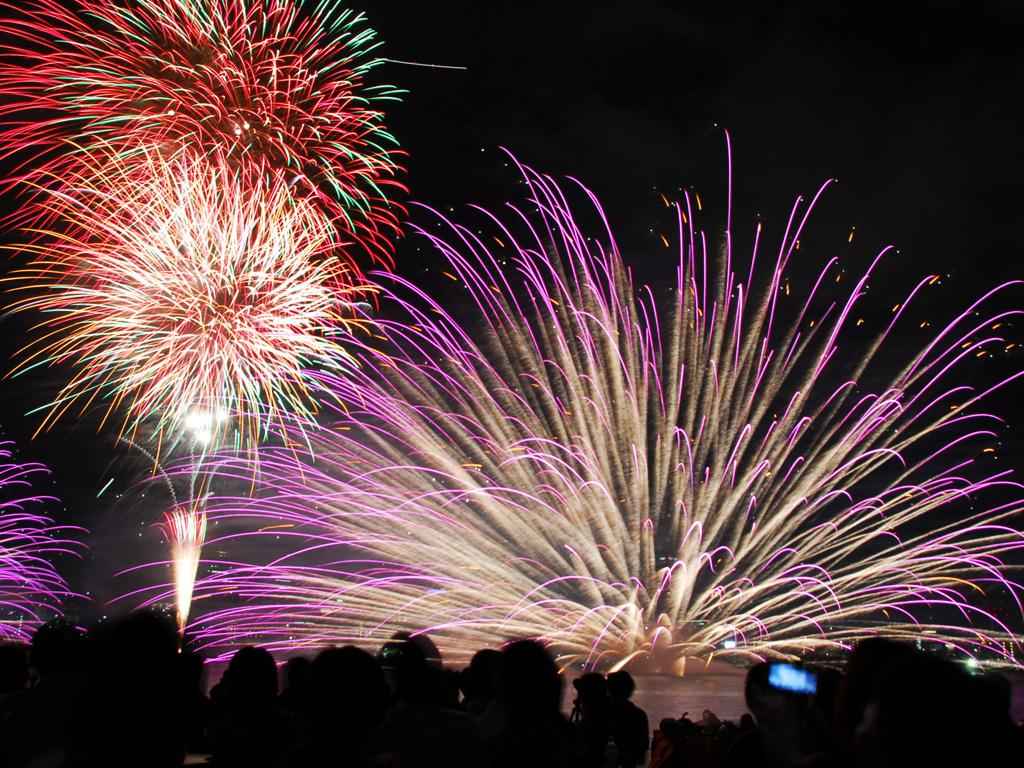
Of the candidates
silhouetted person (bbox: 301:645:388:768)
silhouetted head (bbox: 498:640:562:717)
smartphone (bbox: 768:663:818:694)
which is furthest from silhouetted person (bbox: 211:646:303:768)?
smartphone (bbox: 768:663:818:694)

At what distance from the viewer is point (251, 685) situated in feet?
18.6

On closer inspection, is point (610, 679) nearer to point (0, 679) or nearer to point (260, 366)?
point (0, 679)

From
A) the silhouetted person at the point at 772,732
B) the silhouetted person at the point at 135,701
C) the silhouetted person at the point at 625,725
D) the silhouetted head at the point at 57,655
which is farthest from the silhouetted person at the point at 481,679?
the silhouetted person at the point at 135,701

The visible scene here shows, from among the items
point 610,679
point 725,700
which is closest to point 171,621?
point 610,679

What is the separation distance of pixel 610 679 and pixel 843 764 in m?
5.79

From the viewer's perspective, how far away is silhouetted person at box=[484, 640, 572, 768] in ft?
16.7

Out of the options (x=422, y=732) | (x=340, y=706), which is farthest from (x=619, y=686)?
(x=340, y=706)

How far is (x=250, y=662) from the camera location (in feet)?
19.0

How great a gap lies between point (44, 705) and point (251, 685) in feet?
4.13

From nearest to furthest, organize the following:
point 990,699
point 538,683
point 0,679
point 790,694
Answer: point 990,699
point 790,694
point 538,683
point 0,679

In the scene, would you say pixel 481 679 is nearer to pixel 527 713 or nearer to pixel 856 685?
pixel 527 713

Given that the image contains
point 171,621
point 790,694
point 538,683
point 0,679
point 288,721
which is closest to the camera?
point 171,621

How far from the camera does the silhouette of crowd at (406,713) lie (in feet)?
7.51

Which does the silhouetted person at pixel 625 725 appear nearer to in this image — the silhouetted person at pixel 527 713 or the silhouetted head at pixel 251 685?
the silhouetted person at pixel 527 713
